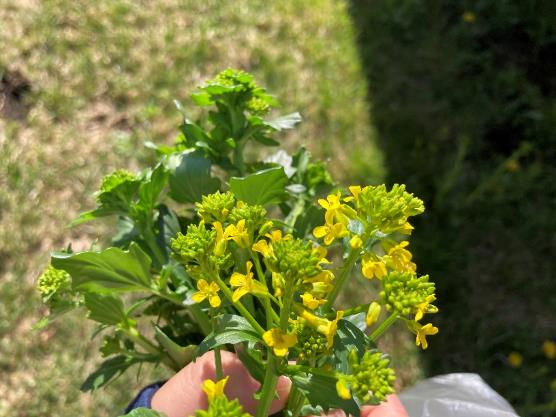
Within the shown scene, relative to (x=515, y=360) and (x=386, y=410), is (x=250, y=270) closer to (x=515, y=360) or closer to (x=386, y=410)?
(x=386, y=410)

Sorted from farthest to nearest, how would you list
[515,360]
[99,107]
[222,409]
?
[99,107] → [515,360] → [222,409]

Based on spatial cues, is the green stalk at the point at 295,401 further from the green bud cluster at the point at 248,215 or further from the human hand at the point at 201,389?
the green bud cluster at the point at 248,215

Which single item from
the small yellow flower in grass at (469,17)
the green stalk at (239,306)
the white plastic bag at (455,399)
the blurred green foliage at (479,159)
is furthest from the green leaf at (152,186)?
the small yellow flower in grass at (469,17)

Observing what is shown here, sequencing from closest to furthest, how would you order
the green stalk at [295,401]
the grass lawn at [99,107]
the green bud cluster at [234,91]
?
the green stalk at [295,401] < the green bud cluster at [234,91] < the grass lawn at [99,107]

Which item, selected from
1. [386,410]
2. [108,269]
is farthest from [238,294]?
[386,410]

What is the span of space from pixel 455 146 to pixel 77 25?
1.36 meters

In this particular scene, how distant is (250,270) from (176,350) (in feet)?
0.84

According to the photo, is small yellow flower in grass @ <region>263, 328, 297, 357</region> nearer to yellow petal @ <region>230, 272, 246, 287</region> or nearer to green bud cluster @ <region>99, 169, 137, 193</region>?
yellow petal @ <region>230, 272, 246, 287</region>

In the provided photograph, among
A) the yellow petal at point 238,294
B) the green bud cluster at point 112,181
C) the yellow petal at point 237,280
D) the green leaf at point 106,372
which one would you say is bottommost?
the green leaf at point 106,372

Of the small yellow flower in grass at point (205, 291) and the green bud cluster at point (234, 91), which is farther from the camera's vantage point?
the green bud cluster at point (234, 91)

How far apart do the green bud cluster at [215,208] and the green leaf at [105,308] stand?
245 millimetres

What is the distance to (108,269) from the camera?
2.61ft

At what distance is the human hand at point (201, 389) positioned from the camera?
825mm

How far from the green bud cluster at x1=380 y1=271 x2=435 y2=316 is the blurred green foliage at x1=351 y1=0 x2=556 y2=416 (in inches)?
44.1
